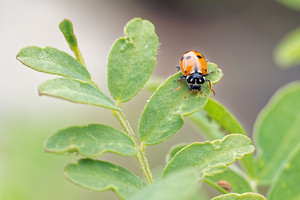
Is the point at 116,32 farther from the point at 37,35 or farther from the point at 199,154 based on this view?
the point at 199,154

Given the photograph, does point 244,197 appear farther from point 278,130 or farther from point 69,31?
point 278,130

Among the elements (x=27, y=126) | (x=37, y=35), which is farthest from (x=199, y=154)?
(x=37, y=35)

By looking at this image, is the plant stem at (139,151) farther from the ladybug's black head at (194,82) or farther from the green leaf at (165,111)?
the ladybug's black head at (194,82)

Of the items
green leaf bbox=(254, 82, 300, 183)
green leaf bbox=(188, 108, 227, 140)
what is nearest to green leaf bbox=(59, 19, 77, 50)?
green leaf bbox=(188, 108, 227, 140)

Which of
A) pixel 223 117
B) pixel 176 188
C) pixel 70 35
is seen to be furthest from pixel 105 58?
pixel 176 188

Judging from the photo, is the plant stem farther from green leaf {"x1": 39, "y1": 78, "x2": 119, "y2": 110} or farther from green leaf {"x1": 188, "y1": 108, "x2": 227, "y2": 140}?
green leaf {"x1": 188, "y1": 108, "x2": 227, "y2": 140}
